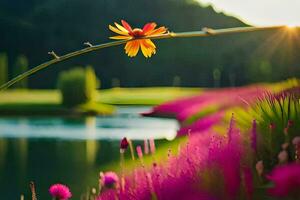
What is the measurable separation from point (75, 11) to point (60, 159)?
8099cm

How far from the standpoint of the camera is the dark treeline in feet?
Answer: 240

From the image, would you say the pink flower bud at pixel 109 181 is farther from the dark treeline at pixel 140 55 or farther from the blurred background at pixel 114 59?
the dark treeline at pixel 140 55

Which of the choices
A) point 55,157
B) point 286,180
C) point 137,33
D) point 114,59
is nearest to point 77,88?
point 55,157

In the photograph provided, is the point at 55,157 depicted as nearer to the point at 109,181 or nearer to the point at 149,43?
the point at 109,181

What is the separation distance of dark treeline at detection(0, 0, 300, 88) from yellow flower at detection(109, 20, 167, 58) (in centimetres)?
6292

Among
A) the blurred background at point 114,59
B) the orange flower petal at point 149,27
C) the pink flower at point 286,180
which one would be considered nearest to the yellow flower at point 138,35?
the orange flower petal at point 149,27

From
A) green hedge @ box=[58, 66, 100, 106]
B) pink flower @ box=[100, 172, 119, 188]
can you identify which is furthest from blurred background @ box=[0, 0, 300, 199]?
pink flower @ box=[100, 172, 119, 188]

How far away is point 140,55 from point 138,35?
82428 millimetres

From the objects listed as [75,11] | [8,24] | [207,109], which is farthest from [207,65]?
[207,109]

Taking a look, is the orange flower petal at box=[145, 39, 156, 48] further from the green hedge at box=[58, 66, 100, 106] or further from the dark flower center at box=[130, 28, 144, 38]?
the green hedge at box=[58, 66, 100, 106]

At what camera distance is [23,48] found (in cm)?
7969

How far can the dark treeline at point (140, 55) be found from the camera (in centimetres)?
7319

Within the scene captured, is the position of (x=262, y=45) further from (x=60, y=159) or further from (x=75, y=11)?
(x=60, y=159)

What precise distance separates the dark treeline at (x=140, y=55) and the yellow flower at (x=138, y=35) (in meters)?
62.9
